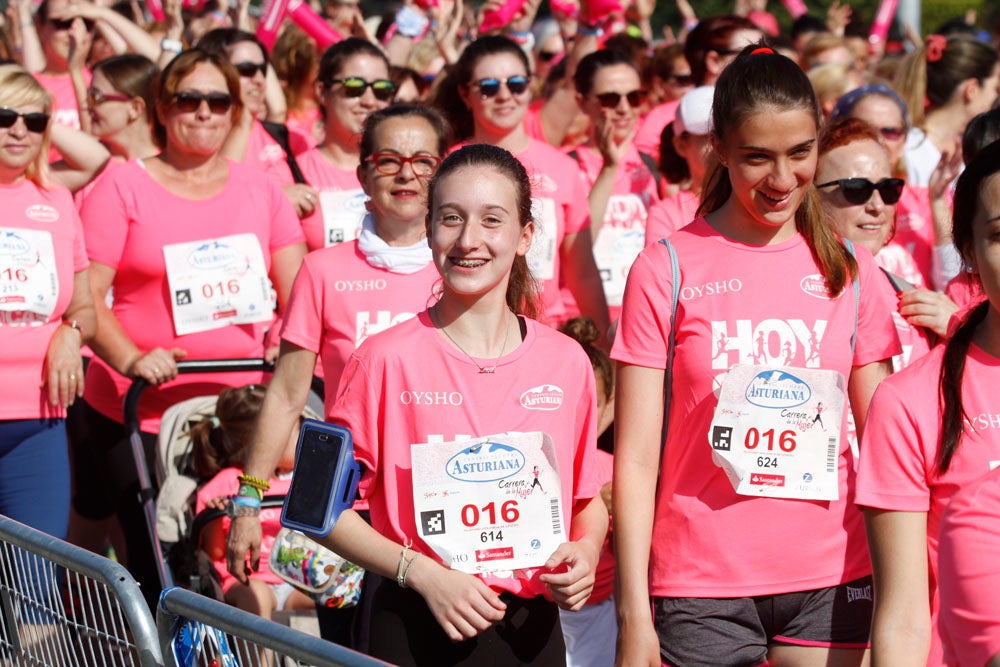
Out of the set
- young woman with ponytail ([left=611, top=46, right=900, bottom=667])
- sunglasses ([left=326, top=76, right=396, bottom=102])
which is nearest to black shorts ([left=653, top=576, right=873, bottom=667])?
young woman with ponytail ([left=611, top=46, right=900, bottom=667])

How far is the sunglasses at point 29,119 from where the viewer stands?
5.31m

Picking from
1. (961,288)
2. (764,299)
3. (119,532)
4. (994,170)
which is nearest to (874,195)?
(961,288)

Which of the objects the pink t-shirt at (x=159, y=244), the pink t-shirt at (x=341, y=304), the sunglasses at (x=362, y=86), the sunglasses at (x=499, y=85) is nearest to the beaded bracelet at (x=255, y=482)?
the pink t-shirt at (x=341, y=304)

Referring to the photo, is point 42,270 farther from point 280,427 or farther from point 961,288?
point 961,288

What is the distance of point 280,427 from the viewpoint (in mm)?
4270

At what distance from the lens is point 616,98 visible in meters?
7.09

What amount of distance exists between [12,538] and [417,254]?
149 cm

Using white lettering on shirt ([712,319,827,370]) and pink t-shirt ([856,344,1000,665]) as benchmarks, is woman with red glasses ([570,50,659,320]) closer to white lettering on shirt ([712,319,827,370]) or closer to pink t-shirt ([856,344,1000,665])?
white lettering on shirt ([712,319,827,370])

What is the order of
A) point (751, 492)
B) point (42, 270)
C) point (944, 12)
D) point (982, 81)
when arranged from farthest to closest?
1. point (944, 12)
2. point (982, 81)
3. point (42, 270)
4. point (751, 492)

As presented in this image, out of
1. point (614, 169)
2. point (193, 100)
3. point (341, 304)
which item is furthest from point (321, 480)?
point (614, 169)

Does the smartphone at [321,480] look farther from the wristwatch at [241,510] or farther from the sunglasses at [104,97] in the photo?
the sunglasses at [104,97]

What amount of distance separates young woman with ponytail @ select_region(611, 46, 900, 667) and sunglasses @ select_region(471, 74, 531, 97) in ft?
9.84

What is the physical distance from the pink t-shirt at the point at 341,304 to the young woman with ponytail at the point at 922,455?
183 cm

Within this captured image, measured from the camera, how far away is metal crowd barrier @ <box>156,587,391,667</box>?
2412 mm
